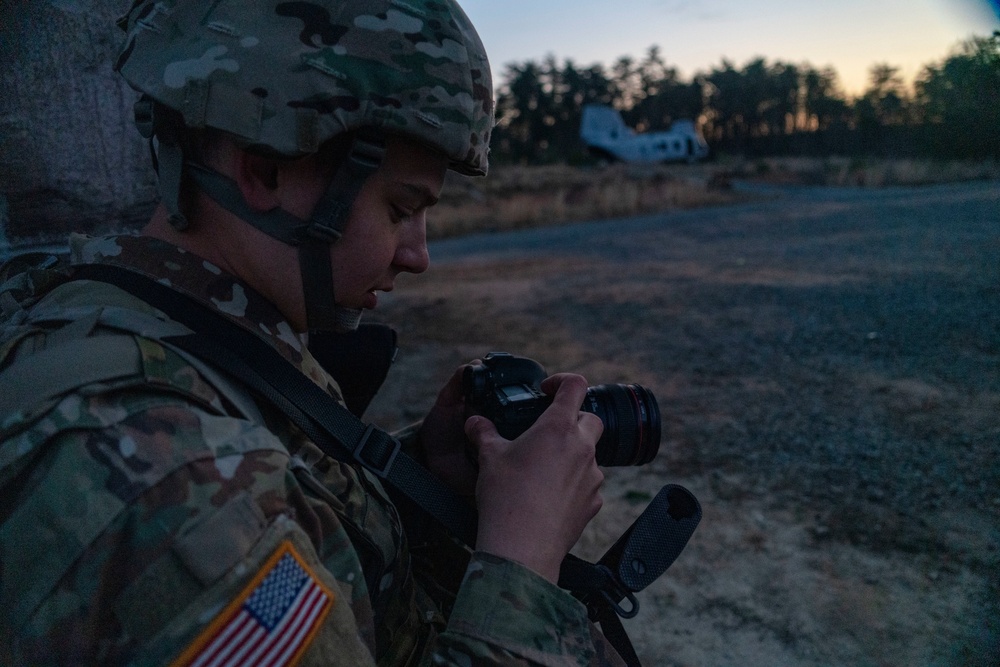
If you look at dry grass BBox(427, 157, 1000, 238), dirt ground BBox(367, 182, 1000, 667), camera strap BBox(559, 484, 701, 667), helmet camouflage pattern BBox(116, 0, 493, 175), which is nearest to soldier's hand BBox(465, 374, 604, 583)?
camera strap BBox(559, 484, 701, 667)

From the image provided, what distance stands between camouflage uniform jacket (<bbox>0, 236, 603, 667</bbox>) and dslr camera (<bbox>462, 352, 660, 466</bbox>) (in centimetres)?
59

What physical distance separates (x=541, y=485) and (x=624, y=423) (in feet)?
1.55

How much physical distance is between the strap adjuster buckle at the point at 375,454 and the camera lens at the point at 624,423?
20.5 inches

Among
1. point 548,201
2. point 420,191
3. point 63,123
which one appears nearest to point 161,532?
point 420,191

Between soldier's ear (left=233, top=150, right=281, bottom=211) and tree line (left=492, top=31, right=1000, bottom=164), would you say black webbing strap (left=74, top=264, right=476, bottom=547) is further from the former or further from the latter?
tree line (left=492, top=31, right=1000, bottom=164)

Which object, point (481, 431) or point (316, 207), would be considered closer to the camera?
Result: point (316, 207)

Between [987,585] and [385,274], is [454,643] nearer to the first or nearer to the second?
[385,274]

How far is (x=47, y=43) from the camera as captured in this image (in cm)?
217

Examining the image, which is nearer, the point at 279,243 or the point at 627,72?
the point at 279,243

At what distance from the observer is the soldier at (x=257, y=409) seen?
842mm

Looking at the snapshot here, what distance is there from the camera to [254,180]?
51.3 inches

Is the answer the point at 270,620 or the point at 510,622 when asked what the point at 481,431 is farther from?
the point at 270,620

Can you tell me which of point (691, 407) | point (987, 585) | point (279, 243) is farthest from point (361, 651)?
point (691, 407)

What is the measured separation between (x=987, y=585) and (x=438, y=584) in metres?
2.29
